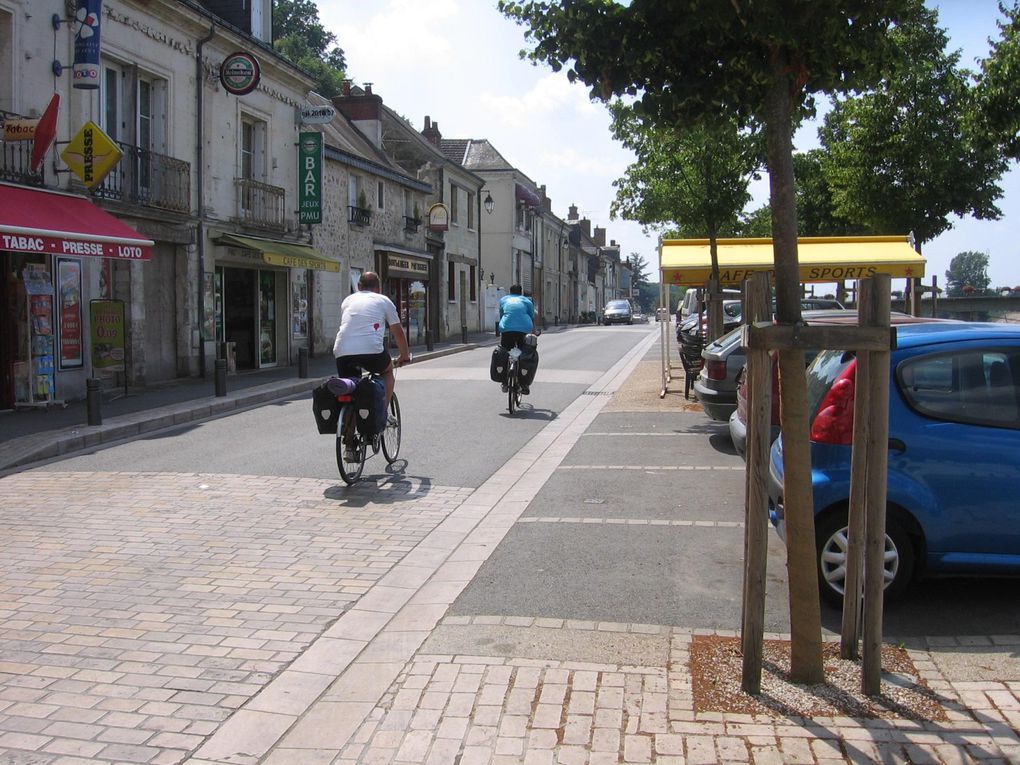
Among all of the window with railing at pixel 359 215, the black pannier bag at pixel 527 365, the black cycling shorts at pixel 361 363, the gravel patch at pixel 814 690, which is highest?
the window with railing at pixel 359 215

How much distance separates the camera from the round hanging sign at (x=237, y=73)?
19.3 meters

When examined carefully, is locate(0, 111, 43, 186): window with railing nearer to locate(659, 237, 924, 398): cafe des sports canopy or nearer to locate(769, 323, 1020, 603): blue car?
locate(659, 237, 924, 398): cafe des sports canopy

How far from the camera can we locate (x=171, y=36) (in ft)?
59.0

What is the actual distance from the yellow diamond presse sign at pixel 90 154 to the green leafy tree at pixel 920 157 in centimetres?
1482

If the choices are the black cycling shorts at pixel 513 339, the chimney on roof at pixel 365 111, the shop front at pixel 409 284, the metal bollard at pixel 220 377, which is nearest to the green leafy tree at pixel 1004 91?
the black cycling shorts at pixel 513 339

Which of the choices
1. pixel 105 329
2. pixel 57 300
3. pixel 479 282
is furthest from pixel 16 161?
pixel 479 282

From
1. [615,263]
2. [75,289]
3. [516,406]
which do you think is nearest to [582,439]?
[516,406]

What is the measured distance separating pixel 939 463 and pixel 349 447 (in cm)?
485

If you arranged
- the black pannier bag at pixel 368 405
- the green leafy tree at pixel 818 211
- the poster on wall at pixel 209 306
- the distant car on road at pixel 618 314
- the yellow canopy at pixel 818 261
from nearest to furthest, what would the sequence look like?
the black pannier bag at pixel 368 405 → the yellow canopy at pixel 818 261 → the poster on wall at pixel 209 306 → the green leafy tree at pixel 818 211 → the distant car on road at pixel 618 314

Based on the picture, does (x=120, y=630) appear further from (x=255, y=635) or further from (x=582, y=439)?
(x=582, y=439)

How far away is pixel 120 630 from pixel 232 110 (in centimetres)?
1753

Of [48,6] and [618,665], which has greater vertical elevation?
[48,6]

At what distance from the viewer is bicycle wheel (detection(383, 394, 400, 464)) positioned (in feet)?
29.5

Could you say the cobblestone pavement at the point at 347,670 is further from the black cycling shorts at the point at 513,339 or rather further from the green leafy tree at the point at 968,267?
the green leafy tree at the point at 968,267
